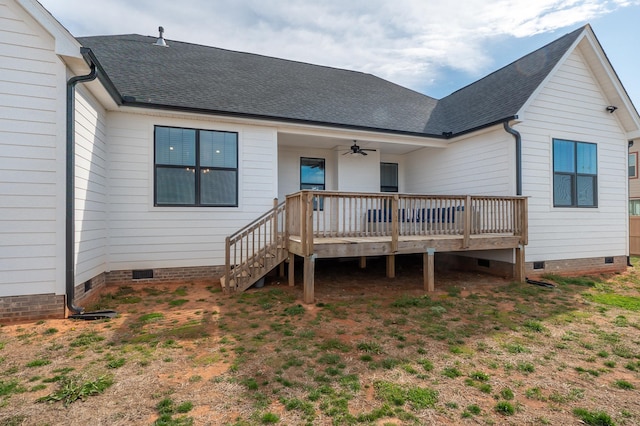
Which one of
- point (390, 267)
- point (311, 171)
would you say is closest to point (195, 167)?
point (311, 171)

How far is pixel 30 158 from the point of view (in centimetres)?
459

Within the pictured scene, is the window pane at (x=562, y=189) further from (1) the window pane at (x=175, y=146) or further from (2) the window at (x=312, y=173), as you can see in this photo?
(1) the window pane at (x=175, y=146)

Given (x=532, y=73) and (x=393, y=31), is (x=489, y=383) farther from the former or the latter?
(x=393, y=31)

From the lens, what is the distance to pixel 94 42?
28.5ft

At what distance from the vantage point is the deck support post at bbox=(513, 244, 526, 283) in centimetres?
742

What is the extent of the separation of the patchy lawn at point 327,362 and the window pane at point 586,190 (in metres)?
3.89

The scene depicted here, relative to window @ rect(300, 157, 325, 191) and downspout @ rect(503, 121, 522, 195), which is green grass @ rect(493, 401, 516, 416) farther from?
window @ rect(300, 157, 325, 191)

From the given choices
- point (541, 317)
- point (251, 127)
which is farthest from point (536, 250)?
point (251, 127)

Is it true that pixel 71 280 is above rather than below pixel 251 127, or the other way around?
below

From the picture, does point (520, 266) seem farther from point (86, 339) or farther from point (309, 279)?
point (86, 339)

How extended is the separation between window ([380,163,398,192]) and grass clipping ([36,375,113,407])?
32.0 feet

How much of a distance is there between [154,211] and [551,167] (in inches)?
406

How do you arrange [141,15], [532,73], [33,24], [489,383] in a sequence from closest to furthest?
[489,383] → [33,24] → [532,73] → [141,15]

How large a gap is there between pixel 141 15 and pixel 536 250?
550 inches
